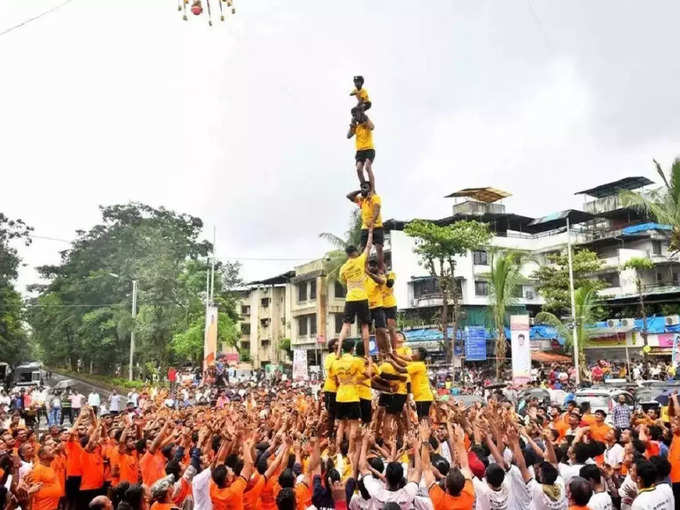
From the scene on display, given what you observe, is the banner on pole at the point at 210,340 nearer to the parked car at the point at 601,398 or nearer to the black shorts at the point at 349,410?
the parked car at the point at 601,398

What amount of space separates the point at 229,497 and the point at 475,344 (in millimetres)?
36619

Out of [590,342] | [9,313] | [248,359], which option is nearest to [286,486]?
[9,313]

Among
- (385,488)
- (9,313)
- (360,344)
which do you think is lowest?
(385,488)

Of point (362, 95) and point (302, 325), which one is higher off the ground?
point (362, 95)

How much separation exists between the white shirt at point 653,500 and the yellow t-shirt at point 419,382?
5.63m

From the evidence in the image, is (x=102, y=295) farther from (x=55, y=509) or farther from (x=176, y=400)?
(x=55, y=509)

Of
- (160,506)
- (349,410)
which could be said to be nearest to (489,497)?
(160,506)

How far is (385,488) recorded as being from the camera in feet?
18.2

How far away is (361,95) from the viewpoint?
12.5 m

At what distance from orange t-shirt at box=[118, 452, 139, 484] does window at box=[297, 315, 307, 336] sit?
138ft

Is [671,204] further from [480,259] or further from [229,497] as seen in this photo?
[480,259]

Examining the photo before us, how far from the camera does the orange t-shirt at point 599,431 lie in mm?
9719

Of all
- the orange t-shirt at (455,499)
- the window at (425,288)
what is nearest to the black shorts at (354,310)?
the orange t-shirt at (455,499)

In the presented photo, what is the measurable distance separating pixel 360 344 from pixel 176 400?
13.8 m
